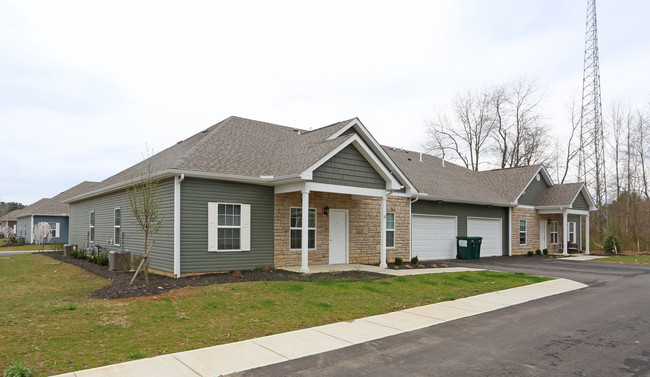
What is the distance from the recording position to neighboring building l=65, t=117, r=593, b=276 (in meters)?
12.4

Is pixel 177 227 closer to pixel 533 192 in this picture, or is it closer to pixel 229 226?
pixel 229 226

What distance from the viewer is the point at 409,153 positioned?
79.7 feet

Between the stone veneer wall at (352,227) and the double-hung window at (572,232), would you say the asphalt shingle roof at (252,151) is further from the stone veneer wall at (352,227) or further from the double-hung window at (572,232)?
the double-hung window at (572,232)

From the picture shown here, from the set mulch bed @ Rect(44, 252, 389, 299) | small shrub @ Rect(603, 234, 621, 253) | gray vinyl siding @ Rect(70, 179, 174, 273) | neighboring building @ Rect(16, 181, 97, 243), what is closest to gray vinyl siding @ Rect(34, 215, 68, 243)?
neighboring building @ Rect(16, 181, 97, 243)

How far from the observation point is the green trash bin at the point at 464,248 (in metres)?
20.4

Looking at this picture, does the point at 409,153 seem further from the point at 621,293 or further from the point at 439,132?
the point at 439,132

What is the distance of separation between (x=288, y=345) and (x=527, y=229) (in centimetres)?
2223

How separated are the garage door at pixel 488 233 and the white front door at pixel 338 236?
8.65 m

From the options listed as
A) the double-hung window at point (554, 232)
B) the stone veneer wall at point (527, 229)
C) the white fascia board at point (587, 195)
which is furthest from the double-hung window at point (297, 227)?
the double-hung window at point (554, 232)

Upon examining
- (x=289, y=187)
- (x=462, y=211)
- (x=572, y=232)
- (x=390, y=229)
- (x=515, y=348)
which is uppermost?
(x=289, y=187)

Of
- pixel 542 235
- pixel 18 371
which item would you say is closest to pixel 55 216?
pixel 18 371

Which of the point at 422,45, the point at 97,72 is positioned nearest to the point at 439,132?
the point at 422,45

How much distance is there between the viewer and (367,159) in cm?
1463

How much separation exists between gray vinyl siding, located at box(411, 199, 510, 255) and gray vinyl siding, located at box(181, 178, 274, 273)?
25.9 ft
